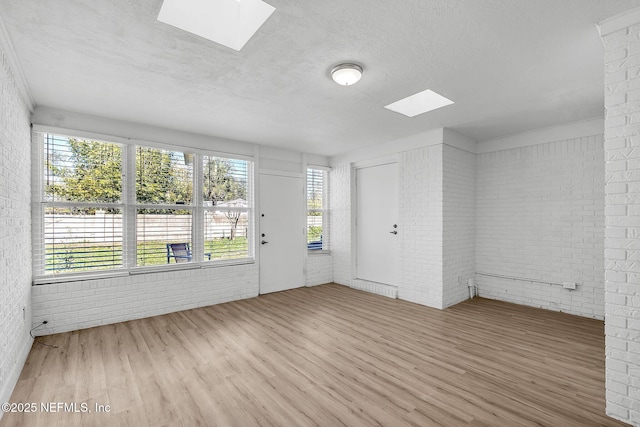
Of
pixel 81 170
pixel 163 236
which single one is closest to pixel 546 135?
pixel 163 236

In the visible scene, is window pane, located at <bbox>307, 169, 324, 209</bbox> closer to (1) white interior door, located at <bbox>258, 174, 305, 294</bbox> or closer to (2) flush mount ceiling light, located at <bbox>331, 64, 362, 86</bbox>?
(1) white interior door, located at <bbox>258, 174, 305, 294</bbox>

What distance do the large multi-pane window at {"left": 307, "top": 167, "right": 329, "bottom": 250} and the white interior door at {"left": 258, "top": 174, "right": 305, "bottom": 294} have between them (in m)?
0.29

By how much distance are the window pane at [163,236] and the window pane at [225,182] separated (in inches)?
19.4

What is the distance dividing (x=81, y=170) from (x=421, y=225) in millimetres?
4788

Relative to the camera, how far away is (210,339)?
337 cm

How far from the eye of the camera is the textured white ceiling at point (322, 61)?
1923 millimetres

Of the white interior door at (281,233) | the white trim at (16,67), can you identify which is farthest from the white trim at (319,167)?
the white trim at (16,67)

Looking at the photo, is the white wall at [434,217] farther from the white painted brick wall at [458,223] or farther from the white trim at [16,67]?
the white trim at [16,67]

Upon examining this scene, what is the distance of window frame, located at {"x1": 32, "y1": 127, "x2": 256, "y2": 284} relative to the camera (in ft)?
11.4

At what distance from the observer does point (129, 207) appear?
4.05 m

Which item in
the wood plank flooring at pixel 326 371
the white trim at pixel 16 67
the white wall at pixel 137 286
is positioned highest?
the white trim at pixel 16 67

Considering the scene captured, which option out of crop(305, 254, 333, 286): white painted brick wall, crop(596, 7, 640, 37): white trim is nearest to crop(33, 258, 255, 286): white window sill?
crop(305, 254, 333, 286): white painted brick wall

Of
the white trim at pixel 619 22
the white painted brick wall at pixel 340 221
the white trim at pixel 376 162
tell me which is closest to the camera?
the white trim at pixel 619 22

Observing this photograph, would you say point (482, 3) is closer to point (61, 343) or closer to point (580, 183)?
point (580, 183)
